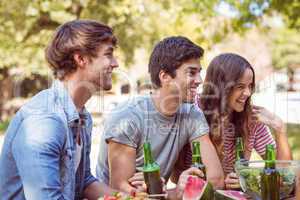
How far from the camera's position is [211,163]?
9.87 ft

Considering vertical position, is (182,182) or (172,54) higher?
(172,54)

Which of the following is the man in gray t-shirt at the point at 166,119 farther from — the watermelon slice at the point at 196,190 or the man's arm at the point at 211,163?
the watermelon slice at the point at 196,190

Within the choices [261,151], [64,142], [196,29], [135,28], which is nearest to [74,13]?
[135,28]

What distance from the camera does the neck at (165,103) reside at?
309cm

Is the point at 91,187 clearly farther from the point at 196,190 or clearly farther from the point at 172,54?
the point at 172,54

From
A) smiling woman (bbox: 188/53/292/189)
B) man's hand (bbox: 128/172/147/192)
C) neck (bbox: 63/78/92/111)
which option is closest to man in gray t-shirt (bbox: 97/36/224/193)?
smiling woman (bbox: 188/53/292/189)

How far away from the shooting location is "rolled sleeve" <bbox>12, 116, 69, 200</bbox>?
2053mm

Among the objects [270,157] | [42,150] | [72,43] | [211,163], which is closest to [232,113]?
[211,163]

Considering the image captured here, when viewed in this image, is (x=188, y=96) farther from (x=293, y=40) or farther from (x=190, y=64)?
(x=293, y=40)

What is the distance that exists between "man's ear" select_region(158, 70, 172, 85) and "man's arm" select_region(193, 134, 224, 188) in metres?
0.41

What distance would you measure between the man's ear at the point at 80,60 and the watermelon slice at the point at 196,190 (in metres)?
0.78

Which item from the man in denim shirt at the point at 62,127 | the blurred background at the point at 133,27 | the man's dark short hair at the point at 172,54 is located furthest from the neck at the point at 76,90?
the blurred background at the point at 133,27

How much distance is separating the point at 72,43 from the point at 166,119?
89cm

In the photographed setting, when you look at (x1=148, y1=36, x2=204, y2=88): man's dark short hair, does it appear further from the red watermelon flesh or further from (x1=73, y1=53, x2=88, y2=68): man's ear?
the red watermelon flesh
